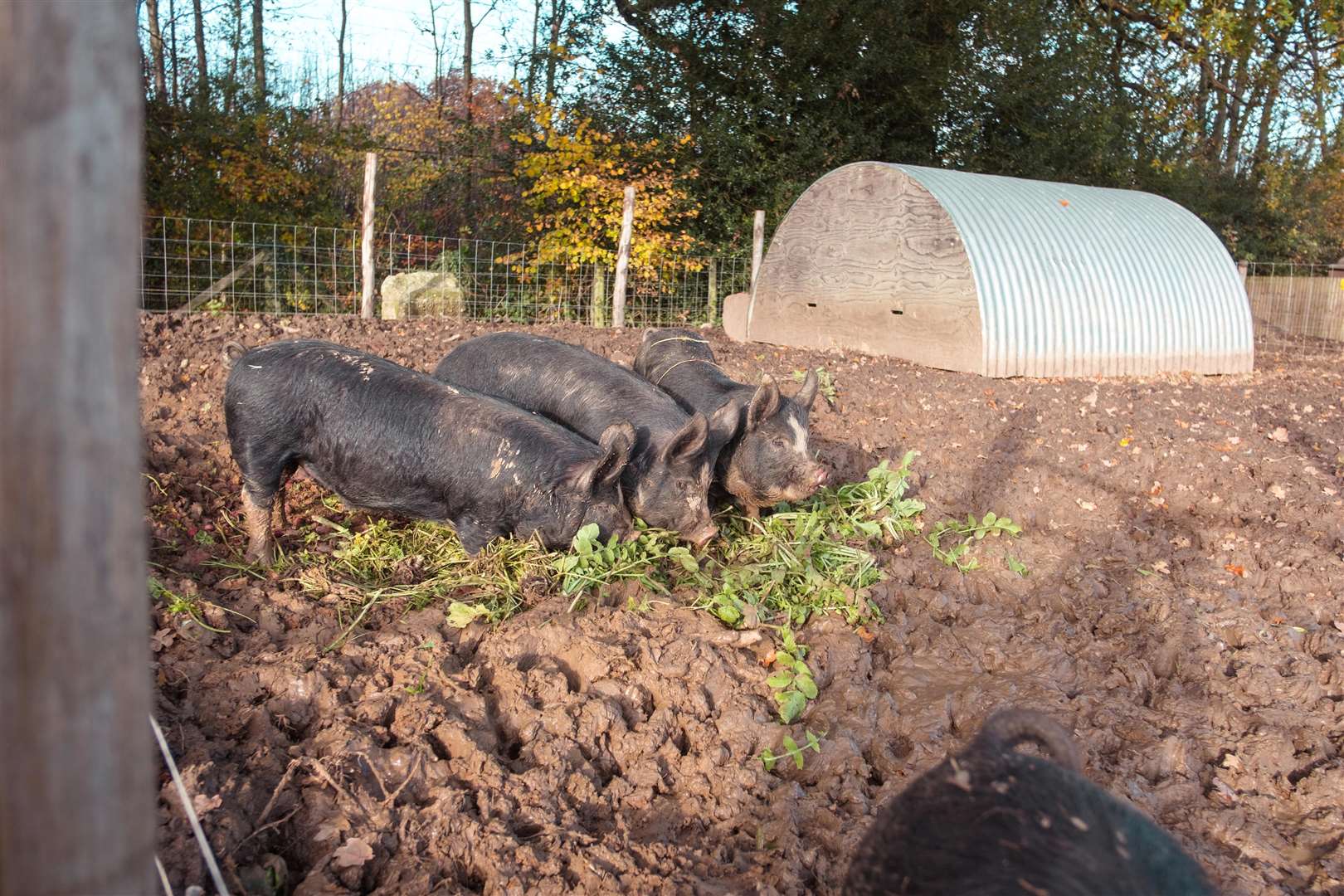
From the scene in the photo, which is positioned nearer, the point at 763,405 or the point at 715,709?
the point at 715,709

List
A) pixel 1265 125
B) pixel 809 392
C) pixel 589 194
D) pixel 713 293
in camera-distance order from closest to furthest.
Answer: pixel 809 392 → pixel 589 194 → pixel 713 293 → pixel 1265 125

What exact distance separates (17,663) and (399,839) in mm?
1885

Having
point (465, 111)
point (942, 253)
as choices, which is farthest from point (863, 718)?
point (465, 111)

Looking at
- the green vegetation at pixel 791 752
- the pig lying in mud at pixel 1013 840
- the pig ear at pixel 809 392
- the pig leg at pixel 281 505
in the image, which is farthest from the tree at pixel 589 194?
the pig lying in mud at pixel 1013 840

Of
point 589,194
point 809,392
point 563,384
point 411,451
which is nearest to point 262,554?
point 411,451

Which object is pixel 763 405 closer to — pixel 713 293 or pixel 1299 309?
pixel 713 293

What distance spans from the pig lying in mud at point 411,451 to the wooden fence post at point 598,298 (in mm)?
9110

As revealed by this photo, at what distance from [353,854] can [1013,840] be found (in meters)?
1.83

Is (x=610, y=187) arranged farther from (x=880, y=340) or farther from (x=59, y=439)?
(x=59, y=439)

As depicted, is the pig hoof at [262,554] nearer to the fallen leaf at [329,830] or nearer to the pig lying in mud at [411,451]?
the pig lying in mud at [411,451]

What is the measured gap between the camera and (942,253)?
10.8 meters

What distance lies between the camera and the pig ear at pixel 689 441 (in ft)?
17.1

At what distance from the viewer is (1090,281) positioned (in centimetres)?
1149

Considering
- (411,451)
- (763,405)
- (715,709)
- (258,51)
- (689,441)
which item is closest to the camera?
(715,709)
